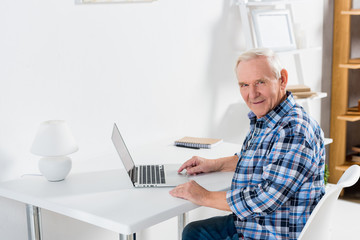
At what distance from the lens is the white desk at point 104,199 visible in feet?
5.48

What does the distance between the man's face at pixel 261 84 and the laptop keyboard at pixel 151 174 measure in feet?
1.49

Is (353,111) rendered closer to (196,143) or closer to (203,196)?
(196,143)

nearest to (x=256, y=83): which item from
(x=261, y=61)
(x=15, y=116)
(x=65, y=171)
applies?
(x=261, y=61)

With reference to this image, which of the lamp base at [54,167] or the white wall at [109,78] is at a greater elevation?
the white wall at [109,78]

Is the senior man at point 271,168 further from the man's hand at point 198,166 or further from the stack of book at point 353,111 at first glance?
the stack of book at point 353,111

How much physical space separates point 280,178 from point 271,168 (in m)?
0.04

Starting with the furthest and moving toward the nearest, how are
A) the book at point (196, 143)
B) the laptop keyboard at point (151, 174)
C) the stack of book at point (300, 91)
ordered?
the stack of book at point (300, 91) → the book at point (196, 143) → the laptop keyboard at point (151, 174)

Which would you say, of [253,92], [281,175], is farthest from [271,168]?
[253,92]

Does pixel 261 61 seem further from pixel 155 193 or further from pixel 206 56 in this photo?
pixel 206 56

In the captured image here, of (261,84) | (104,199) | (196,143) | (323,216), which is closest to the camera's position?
(323,216)

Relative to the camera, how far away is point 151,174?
2107 mm

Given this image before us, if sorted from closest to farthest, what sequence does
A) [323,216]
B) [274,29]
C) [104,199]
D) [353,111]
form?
[323,216] < [104,199] < [274,29] < [353,111]

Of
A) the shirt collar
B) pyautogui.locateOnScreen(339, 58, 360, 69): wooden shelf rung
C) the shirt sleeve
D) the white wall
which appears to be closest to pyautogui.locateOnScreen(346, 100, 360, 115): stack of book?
pyautogui.locateOnScreen(339, 58, 360, 69): wooden shelf rung

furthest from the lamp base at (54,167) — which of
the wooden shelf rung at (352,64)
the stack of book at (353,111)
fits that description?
the stack of book at (353,111)
